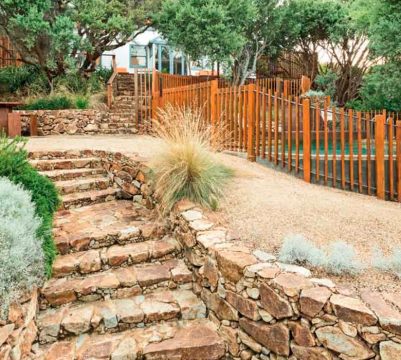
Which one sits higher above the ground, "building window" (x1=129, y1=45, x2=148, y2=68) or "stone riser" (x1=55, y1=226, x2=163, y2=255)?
"building window" (x1=129, y1=45, x2=148, y2=68)

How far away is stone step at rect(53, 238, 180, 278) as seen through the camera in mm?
3518

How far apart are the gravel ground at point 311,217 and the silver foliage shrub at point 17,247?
1727 mm

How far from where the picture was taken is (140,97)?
12.1 meters

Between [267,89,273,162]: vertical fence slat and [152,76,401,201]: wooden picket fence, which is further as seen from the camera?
[267,89,273,162]: vertical fence slat

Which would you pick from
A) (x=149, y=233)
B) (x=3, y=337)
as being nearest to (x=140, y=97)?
(x=149, y=233)

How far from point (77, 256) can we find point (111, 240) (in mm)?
389

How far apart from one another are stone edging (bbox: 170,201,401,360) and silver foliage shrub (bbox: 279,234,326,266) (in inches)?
4.0

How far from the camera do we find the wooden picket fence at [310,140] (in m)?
5.22

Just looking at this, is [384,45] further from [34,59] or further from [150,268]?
[34,59]

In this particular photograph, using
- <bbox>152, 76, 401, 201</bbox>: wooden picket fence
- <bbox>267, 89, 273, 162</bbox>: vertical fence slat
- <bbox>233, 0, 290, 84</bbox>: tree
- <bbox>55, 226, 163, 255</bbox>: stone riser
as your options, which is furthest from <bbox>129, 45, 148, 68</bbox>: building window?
<bbox>55, 226, 163, 255</bbox>: stone riser

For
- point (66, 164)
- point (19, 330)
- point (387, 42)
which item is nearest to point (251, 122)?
point (66, 164)

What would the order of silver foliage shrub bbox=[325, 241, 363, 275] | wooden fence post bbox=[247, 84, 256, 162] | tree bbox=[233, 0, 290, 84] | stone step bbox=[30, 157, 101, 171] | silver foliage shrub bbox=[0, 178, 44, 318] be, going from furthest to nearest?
1. tree bbox=[233, 0, 290, 84]
2. wooden fence post bbox=[247, 84, 256, 162]
3. stone step bbox=[30, 157, 101, 171]
4. silver foliage shrub bbox=[325, 241, 363, 275]
5. silver foliage shrub bbox=[0, 178, 44, 318]

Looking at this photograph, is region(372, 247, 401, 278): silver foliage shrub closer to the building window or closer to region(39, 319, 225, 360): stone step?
region(39, 319, 225, 360): stone step

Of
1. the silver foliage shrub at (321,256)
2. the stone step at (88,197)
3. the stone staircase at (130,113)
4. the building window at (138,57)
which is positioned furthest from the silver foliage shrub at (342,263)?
the building window at (138,57)
